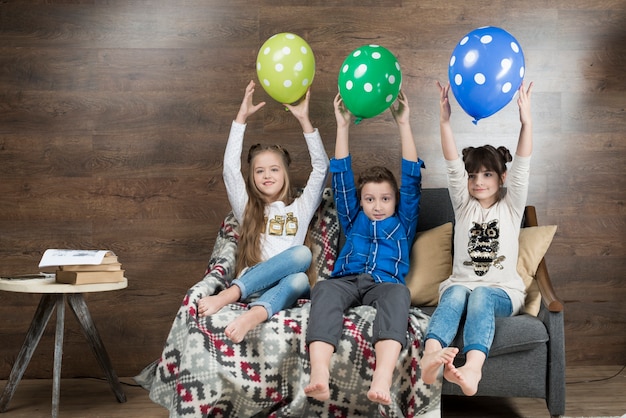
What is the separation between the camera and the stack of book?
2.66 m

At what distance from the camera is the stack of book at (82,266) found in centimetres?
266

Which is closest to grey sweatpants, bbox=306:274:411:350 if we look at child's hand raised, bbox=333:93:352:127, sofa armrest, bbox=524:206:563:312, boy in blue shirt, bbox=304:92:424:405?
boy in blue shirt, bbox=304:92:424:405

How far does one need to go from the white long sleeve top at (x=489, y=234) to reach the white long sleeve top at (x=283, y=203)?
538mm

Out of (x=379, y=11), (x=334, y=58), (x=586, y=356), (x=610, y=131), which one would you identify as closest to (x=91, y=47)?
(x=334, y=58)

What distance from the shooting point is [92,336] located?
2.85 m

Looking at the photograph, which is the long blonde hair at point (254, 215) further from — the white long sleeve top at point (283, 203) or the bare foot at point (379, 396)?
the bare foot at point (379, 396)

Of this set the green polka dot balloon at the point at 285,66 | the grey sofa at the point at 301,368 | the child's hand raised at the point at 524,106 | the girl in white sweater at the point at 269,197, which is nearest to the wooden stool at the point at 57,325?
the grey sofa at the point at 301,368

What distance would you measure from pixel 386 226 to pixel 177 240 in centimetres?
104

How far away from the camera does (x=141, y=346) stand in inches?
131

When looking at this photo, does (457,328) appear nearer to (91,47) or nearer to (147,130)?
(147,130)

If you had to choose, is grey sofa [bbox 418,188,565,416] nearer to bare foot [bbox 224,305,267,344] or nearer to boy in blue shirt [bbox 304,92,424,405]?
boy in blue shirt [bbox 304,92,424,405]

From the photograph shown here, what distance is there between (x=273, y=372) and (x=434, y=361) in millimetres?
534

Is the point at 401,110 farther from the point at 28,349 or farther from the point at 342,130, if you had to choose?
the point at 28,349

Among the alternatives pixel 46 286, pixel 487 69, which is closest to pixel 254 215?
pixel 46 286
